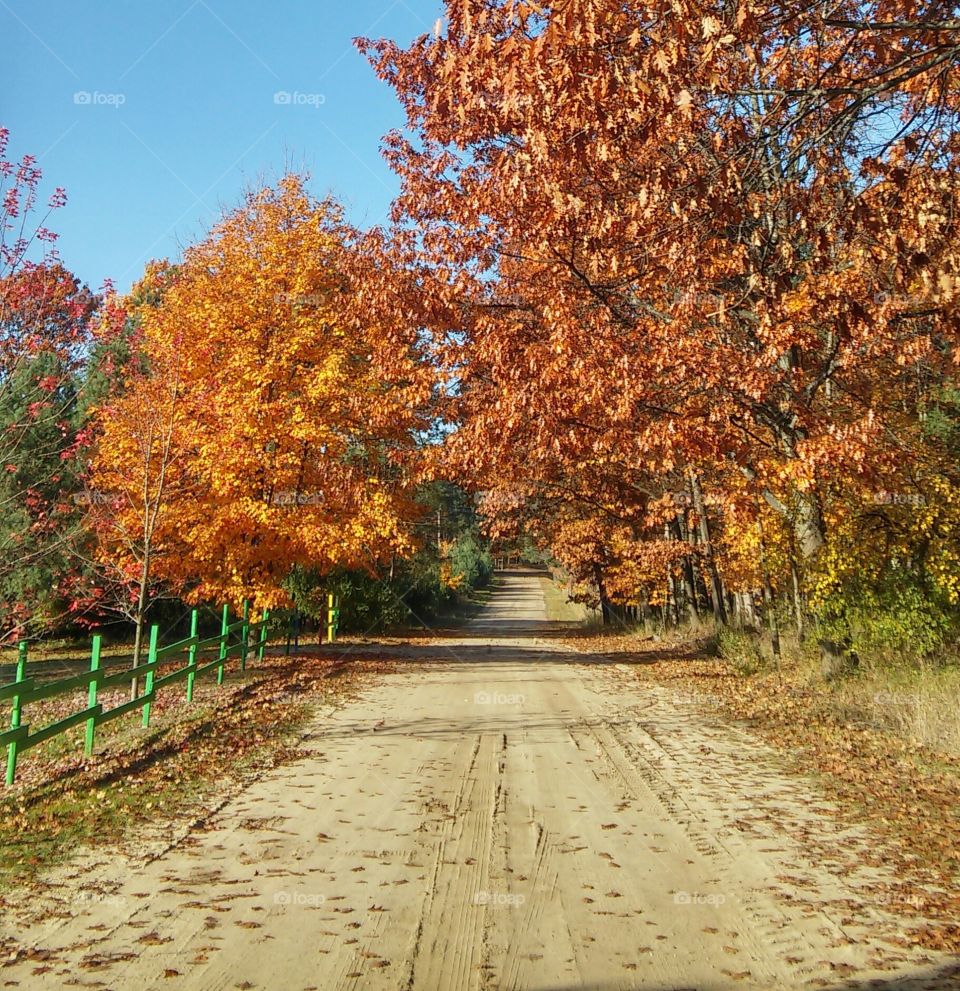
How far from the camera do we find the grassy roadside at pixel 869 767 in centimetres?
558

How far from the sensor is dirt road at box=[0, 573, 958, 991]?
437 centimetres

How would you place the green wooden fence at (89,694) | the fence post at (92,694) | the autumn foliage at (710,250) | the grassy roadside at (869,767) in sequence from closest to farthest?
1. the grassy roadside at (869,767)
2. the autumn foliage at (710,250)
3. the green wooden fence at (89,694)
4. the fence post at (92,694)

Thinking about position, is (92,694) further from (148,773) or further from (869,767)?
(869,767)

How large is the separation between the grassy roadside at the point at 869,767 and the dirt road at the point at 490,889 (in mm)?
281

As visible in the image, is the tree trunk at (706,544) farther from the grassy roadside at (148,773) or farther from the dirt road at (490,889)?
the dirt road at (490,889)

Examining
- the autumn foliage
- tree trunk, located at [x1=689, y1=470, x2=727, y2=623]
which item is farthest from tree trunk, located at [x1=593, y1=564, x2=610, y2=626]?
the autumn foliage

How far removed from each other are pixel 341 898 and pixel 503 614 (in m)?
Answer: 50.1

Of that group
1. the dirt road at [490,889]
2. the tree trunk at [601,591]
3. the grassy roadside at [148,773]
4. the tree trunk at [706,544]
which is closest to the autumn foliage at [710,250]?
the tree trunk at [706,544]

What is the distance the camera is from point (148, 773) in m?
8.77

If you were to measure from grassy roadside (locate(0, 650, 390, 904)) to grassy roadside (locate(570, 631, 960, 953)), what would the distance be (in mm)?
5413

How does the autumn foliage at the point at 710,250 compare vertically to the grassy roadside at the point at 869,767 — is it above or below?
above

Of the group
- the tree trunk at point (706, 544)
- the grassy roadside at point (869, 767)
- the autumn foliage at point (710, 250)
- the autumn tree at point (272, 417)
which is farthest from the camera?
the tree trunk at point (706, 544)

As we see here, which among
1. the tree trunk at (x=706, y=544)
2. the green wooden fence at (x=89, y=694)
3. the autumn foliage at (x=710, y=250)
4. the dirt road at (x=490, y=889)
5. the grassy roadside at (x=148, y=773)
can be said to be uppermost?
the autumn foliage at (x=710, y=250)

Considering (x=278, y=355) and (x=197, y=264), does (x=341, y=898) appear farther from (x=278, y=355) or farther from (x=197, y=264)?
(x=197, y=264)
